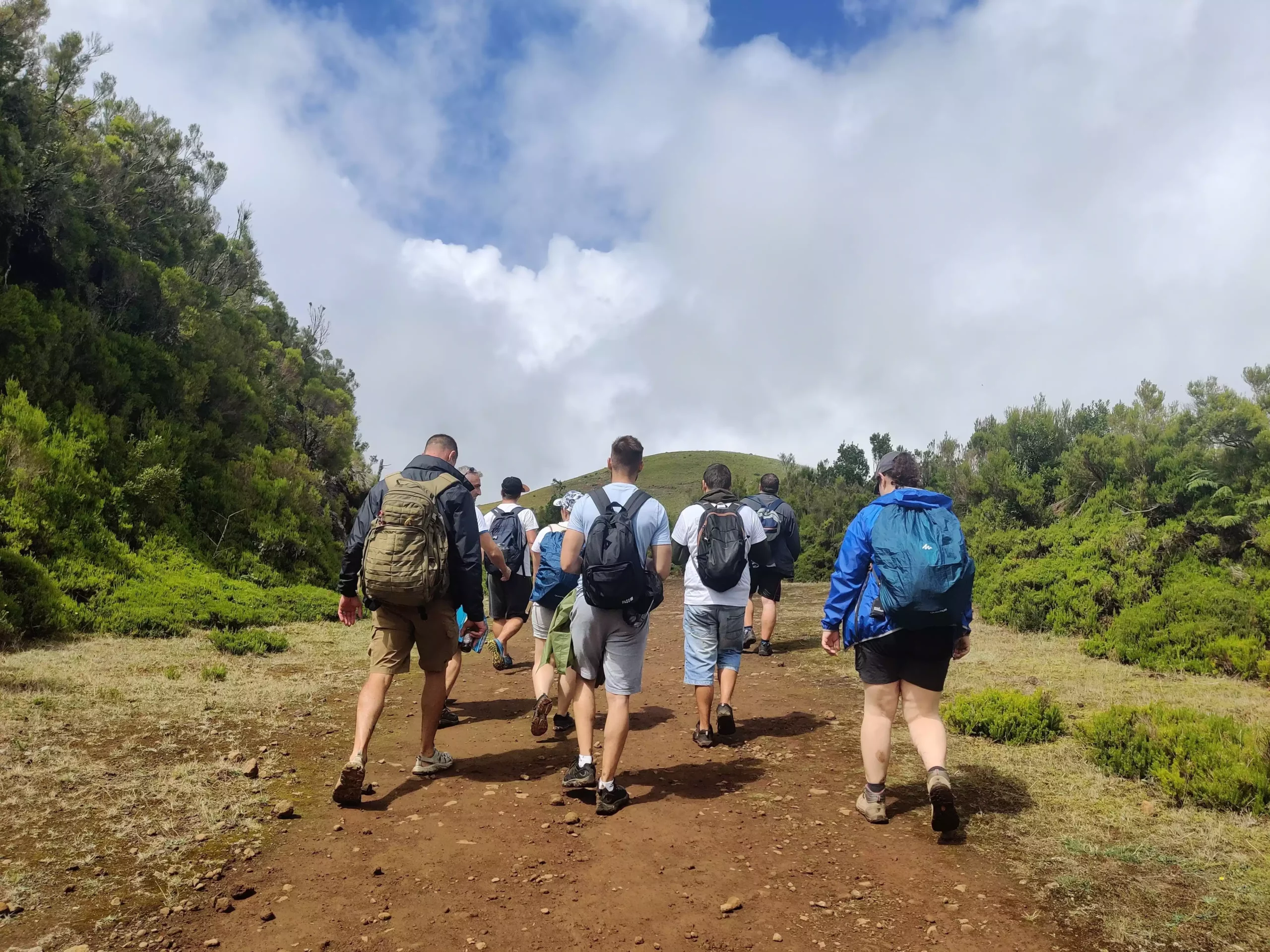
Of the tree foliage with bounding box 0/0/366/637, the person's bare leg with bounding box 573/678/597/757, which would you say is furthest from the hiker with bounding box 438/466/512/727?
the tree foliage with bounding box 0/0/366/637

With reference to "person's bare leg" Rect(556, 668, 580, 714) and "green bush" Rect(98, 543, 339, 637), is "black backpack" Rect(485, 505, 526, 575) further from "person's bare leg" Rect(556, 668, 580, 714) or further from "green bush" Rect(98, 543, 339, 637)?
"green bush" Rect(98, 543, 339, 637)

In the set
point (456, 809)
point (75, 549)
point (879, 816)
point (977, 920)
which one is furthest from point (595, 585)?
point (75, 549)

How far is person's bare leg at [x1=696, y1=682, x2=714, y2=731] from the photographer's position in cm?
626

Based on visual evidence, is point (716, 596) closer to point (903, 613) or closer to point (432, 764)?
point (903, 613)

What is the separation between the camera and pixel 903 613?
431 cm

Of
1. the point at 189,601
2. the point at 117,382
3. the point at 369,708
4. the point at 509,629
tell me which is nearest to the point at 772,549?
the point at 509,629

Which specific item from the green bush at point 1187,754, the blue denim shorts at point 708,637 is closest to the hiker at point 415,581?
the blue denim shorts at point 708,637

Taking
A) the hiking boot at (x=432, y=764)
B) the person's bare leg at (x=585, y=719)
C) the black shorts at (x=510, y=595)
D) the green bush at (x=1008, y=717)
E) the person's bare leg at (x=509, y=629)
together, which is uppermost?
the black shorts at (x=510, y=595)

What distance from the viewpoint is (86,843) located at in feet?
13.3

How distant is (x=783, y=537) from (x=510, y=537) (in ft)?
11.5

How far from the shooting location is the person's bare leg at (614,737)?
4.82 meters

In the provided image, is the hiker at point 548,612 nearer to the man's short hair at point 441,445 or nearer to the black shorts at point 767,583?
the man's short hair at point 441,445

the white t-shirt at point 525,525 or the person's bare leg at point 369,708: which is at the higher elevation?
the white t-shirt at point 525,525

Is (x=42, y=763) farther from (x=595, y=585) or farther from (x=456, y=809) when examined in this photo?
(x=595, y=585)
